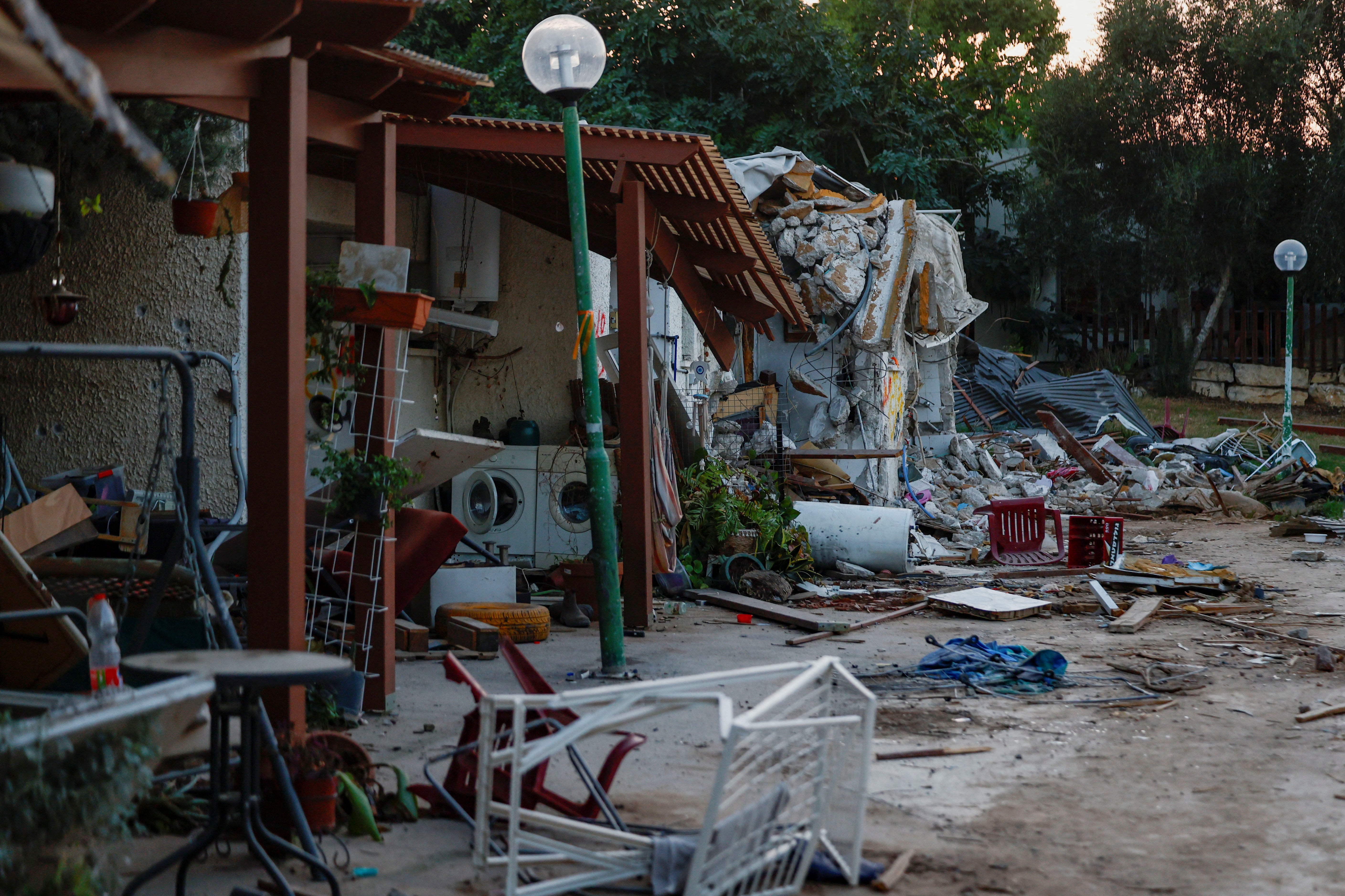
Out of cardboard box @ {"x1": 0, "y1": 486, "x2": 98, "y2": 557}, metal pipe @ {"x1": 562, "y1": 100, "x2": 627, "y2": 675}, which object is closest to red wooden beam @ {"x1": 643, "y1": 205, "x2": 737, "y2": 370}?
metal pipe @ {"x1": 562, "y1": 100, "x2": 627, "y2": 675}

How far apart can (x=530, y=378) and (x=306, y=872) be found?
26.1ft

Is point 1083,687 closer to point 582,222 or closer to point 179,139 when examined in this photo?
point 582,222

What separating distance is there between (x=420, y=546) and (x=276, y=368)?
2950mm

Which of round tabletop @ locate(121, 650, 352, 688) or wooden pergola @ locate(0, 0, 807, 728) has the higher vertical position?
wooden pergola @ locate(0, 0, 807, 728)

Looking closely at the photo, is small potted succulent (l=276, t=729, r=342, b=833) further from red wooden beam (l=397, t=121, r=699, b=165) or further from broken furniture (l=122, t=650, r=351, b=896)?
red wooden beam (l=397, t=121, r=699, b=165)

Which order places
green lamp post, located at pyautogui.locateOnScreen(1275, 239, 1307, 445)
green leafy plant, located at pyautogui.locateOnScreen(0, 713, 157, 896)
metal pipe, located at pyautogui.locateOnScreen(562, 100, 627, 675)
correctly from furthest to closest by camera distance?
green lamp post, located at pyautogui.locateOnScreen(1275, 239, 1307, 445)
metal pipe, located at pyautogui.locateOnScreen(562, 100, 627, 675)
green leafy plant, located at pyautogui.locateOnScreen(0, 713, 157, 896)

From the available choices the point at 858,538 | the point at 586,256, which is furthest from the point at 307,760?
the point at 858,538

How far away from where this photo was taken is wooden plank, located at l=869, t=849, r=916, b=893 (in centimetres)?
412

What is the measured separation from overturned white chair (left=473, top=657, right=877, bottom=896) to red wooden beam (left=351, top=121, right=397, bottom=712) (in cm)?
227

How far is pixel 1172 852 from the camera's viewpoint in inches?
181

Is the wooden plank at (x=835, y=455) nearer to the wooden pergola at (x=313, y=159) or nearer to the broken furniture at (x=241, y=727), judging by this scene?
the wooden pergola at (x=313, y=159)

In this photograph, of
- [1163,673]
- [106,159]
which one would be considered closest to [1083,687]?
[1163,673]

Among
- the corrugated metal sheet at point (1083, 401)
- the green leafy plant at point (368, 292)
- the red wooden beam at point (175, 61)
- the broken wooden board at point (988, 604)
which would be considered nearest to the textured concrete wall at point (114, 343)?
the green leafy plant at point (368, 292)

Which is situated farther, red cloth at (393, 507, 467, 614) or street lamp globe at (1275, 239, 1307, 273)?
street lamp globe at (1275, 239, 1307, 273)
